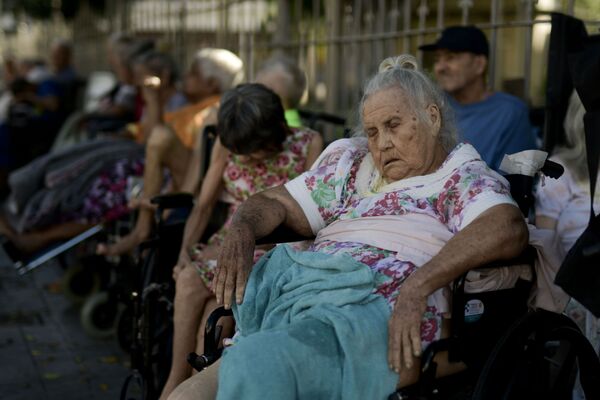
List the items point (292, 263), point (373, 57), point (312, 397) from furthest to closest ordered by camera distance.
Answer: point (373, 57) < point (292, 263) < point (312, 397)

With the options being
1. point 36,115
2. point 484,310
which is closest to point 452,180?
point 484,310

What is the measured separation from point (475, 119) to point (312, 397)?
229cm

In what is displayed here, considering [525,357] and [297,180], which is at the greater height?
[297,180]

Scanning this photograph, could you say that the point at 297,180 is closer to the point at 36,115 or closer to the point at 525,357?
the point at 525,357

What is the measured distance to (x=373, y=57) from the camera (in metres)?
6.02

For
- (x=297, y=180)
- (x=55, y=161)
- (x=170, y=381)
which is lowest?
(x=170, y=381)

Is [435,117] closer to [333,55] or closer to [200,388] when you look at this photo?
[200,388]

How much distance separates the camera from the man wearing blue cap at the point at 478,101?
4.34 m

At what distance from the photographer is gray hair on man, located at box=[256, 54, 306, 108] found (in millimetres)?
4891

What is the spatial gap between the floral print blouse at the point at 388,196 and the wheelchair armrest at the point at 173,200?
3.49ft

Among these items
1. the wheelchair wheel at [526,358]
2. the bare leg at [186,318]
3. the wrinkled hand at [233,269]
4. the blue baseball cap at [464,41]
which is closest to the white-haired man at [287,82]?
the blue baseball cap at [464,41]

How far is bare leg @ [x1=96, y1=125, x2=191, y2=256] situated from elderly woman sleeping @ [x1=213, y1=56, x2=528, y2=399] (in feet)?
5.74

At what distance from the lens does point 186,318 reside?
12.1ft

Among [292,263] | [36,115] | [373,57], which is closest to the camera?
[292,263]
